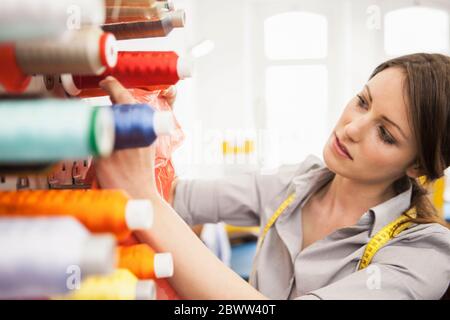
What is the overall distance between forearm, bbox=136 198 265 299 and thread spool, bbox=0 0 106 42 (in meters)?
0.18

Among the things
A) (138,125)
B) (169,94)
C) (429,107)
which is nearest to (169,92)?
(169,94)

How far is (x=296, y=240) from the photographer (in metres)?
0.66

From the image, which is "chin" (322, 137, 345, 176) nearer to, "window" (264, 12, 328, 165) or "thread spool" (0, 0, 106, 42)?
"window" (264, 12, 328, 165)

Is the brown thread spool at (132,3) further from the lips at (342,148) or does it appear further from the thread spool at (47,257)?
the lips at (342,148)

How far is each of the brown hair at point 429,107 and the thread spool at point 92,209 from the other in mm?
453

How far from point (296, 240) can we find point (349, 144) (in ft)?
0.58

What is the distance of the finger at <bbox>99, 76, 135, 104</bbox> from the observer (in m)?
0.33

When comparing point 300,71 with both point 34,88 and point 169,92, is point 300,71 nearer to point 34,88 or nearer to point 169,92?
point 169,92

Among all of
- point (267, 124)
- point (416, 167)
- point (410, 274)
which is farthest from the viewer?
point (267, 124)

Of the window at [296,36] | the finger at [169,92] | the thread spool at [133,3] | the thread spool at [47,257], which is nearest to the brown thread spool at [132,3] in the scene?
the thread spool at [133,3]

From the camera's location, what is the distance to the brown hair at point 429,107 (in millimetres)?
564

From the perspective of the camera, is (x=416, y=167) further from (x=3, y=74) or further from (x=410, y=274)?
(x=3, y=74)
